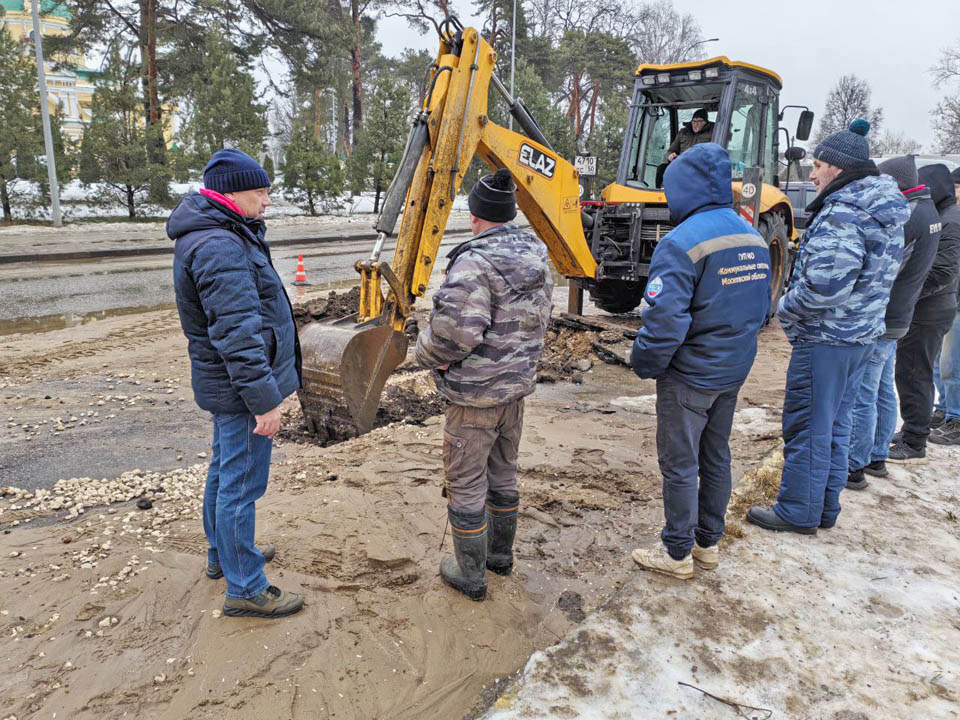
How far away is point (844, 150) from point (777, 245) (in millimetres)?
6084

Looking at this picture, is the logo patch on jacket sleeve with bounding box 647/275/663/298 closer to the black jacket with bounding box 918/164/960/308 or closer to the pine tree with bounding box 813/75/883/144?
the black jacket with bounding box 918/164/960/308

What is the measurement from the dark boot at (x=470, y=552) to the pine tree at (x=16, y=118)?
1964 cm

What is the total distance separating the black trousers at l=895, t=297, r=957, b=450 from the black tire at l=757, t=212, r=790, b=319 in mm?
3732

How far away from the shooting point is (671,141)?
28.9 ft

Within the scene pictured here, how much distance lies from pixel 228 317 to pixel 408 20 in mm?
32628

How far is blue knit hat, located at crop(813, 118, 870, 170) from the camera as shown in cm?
366

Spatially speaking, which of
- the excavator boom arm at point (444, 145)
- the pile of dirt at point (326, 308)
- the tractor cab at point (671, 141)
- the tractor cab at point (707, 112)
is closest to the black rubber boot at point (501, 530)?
the excavator boom arm at point (444, 145)

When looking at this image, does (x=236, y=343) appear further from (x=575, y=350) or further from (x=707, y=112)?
(x=707, y=112)

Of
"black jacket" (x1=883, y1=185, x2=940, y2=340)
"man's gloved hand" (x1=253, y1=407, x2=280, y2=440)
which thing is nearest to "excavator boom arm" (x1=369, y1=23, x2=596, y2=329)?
"man's gloved hand" (x1=253, y1=407, x2=280, y2=440)

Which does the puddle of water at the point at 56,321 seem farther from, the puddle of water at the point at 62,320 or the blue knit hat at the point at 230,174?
the blue knit hat at the point at 230,174

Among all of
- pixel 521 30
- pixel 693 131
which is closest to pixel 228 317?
pixel 693 131

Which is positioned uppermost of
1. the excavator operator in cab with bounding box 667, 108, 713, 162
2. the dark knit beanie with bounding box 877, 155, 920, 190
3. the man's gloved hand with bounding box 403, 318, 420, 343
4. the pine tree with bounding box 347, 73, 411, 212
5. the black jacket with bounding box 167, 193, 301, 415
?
the pine tree with bounding box 347, 73, 411, 212

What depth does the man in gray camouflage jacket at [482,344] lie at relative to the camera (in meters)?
2.96

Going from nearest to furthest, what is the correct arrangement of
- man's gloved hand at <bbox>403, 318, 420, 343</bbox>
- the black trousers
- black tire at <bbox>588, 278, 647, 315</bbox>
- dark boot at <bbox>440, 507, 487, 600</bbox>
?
dark boot at <bbox>440, 507, 487, 600</bbox> → the black trousers → man's gloved hand at <bbox>403, 318, 420, 343</bbox> → black tire at <bbox>588, 278, 647, 315</bbox>
